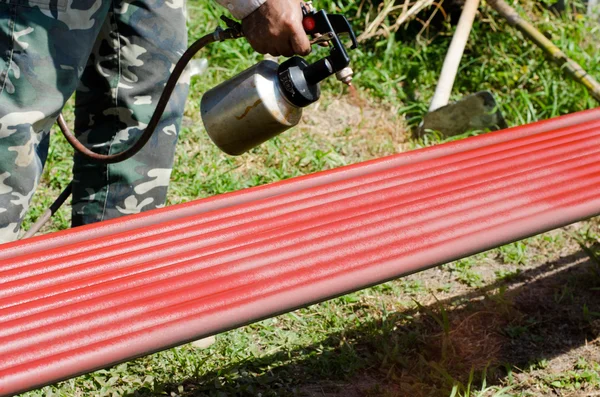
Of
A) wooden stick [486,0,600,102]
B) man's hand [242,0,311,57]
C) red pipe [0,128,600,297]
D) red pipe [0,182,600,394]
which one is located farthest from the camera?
wooden stick [486,0,600,102]

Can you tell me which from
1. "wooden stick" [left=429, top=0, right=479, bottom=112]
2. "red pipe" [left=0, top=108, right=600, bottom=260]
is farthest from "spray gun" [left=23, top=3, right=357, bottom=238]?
"wooden stick" [left=429, top=0, right=479, bottom=112]

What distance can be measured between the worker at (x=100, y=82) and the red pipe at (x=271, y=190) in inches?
12.1

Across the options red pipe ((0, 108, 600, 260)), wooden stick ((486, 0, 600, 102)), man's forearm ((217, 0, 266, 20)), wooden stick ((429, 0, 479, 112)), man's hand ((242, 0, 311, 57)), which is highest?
man's forearm ((217, 0, 266, 20))

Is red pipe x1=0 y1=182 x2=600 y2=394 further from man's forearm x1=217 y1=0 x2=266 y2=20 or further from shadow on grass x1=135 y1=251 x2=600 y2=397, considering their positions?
shadow on grass x1=135 y1=251 x2=600 y2=397

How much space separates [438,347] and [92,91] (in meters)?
1.31

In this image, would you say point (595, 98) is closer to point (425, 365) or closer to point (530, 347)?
point (530, 347)

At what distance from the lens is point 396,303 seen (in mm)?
2842

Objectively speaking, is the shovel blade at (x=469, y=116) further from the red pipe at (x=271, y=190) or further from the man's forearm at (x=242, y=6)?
the man's forearm at (x=242, y=6)

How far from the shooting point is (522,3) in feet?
15.4

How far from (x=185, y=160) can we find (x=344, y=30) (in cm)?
176

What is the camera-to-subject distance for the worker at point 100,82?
74.9 inches

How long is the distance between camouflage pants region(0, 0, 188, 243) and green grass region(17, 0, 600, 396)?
1.79 ft

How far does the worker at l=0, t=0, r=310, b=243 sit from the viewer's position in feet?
6.24

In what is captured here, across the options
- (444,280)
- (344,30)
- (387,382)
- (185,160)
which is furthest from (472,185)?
(185,160)
